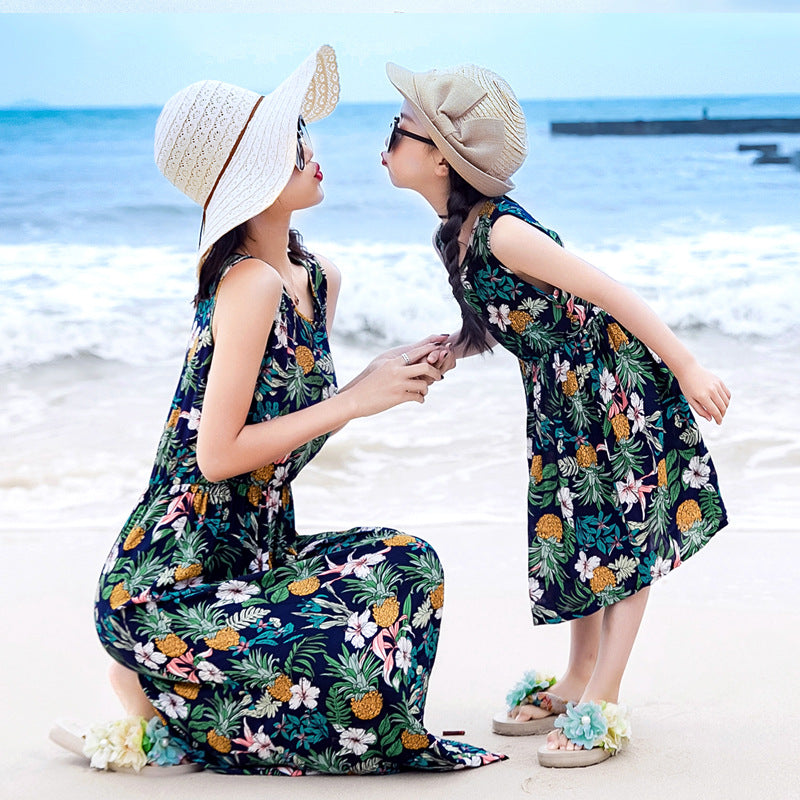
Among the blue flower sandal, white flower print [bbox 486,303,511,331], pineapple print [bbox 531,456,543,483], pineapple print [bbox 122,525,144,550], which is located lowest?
the blue flower sandal

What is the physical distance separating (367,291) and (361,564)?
718 centimetres

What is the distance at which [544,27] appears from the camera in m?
14.8

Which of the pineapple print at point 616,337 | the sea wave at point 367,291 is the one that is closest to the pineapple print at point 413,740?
the pineapple print at point 616,337

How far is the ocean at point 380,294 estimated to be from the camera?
4.89 meters

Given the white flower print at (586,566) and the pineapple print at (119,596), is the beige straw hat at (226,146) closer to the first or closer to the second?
the pineapple print at (119,596)

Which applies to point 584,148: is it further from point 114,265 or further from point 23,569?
point 23,569

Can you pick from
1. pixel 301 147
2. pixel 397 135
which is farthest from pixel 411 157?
pixel 301 147

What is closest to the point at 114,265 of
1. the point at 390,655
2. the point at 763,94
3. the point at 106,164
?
the point at 106,164

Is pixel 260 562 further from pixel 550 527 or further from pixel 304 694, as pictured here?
pixel 550 527

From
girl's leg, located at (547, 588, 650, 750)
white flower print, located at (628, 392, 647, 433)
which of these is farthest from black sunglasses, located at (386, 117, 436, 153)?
girl's leg, located at (547, 588, 650, 750)

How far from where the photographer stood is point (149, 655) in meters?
1.79

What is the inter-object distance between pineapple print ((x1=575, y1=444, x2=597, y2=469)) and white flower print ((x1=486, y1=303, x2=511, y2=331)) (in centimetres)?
27

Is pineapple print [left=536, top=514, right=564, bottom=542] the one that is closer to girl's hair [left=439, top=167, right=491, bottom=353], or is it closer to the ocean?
girl's hair [left=439, top=167, right=491, bottom=353]

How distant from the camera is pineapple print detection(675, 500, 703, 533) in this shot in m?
2.03
